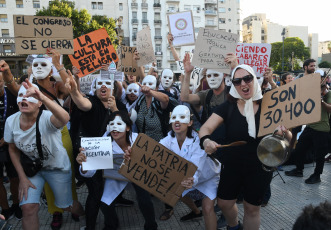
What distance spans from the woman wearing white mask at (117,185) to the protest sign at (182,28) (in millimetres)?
2349

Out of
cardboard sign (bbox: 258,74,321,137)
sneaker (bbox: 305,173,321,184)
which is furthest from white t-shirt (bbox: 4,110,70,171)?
sneaker (bbox: 305,173,321,184)

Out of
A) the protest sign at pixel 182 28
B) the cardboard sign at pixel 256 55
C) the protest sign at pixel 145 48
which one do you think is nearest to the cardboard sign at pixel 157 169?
the cardboard sign at pixel 256 55

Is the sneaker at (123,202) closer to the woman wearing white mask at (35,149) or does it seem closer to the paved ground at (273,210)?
the paved ground at (273,210)

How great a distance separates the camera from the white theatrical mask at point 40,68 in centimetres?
375

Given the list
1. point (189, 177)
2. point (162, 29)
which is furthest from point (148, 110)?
point (162, 29)

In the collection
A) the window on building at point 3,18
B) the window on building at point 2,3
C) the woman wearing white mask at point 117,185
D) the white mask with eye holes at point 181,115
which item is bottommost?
the woman wearing white mask at point 117,185

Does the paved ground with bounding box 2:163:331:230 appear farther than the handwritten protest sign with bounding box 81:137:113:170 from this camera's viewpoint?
Yes

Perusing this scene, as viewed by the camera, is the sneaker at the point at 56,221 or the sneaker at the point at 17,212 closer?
the sneaker at the point at 56,221

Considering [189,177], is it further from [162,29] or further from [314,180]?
[162,29]

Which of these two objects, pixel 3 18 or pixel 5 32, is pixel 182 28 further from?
pixel 3 18

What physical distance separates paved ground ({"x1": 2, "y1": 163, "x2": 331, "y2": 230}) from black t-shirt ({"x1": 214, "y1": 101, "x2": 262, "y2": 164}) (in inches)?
59.3

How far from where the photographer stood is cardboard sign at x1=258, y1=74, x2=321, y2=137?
7.23 feet

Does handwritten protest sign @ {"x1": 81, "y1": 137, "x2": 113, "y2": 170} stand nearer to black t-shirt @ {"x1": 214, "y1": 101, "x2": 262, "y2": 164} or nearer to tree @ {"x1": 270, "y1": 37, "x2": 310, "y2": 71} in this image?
black t-shirt @ {"x1": 214, "y1": 101, "x2": 262, "y2": 164}

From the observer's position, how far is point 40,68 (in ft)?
12.4
